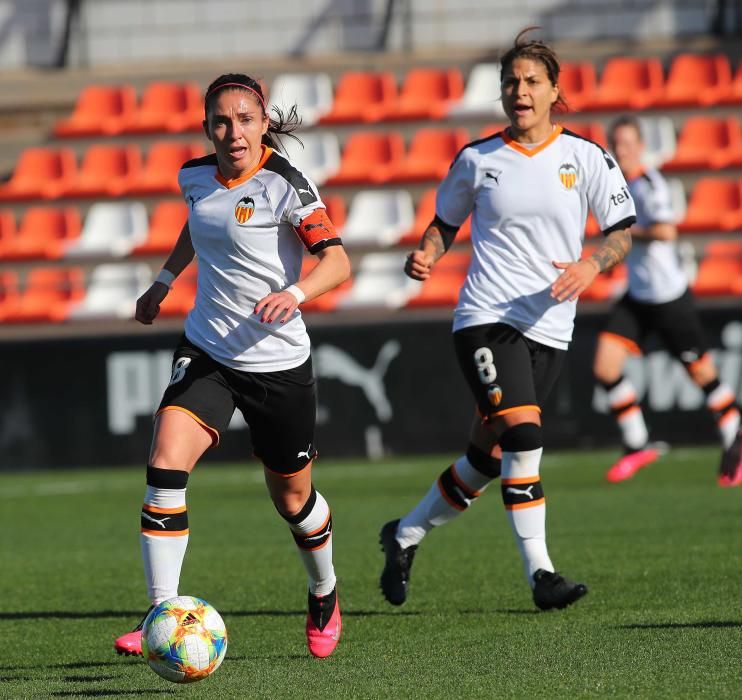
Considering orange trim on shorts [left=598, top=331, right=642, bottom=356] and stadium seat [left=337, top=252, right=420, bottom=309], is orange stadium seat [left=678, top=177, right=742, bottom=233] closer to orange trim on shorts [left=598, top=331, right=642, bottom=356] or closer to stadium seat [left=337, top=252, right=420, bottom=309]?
stadium seat [left=337, top=252, right=420, bottom=309]

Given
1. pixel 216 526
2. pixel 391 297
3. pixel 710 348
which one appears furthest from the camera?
pixel 391 297

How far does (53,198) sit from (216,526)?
9854 mm

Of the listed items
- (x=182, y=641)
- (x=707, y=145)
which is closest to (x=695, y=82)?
(x=707, y=145)

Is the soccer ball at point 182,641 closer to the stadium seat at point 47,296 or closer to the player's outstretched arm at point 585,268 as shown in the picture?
the player's outstretched arm at point 585,268

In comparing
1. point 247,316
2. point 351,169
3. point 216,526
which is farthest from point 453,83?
point 247,316

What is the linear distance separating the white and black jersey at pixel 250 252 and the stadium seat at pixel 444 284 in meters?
10.9

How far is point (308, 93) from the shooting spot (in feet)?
65.9

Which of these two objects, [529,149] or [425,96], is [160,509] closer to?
[529,149]

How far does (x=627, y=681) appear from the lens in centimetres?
473

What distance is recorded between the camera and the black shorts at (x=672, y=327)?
37.9ft

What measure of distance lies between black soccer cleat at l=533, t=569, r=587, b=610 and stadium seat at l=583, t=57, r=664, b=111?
Answer: 45.6 feet

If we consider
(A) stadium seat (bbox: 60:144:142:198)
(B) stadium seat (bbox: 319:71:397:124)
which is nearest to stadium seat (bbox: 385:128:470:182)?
(B) stadium seat (bbox: 319:71:397:124)

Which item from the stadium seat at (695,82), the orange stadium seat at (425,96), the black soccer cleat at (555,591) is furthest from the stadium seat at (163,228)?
the black soccer cleat at (555,591)

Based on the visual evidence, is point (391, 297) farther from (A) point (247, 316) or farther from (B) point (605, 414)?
(A) point (247, 316)
